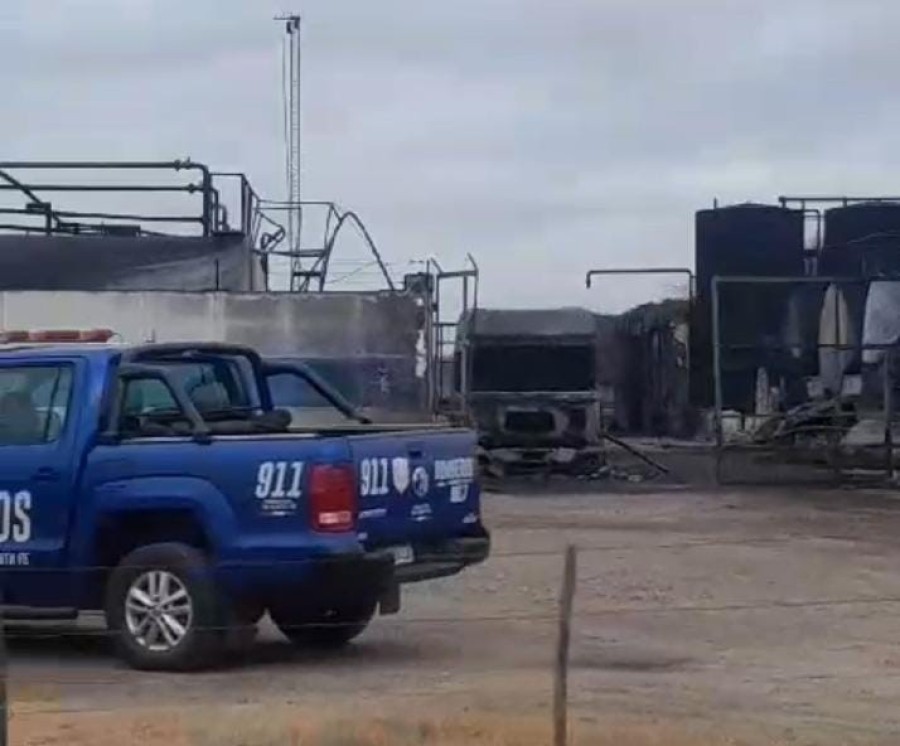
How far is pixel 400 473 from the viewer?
12.5 m

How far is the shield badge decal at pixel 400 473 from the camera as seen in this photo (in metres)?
12.4

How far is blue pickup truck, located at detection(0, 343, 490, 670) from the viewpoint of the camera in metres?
12.0

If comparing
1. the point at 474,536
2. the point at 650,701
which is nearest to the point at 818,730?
the point at 650,701

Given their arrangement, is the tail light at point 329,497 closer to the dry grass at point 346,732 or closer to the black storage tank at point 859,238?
the dry grass at point 346,732

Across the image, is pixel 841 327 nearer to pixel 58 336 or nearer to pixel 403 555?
pixel 58 336

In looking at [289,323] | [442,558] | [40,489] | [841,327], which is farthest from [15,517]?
[841,327]

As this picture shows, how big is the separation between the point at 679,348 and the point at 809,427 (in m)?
6.89

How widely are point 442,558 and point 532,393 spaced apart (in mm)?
17183

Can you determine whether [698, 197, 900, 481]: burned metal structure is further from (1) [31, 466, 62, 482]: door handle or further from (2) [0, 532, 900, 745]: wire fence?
(1) [31, 466, 62, 482]: door handle

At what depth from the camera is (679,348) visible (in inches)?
1427

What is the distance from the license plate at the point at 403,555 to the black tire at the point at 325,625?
70 cm

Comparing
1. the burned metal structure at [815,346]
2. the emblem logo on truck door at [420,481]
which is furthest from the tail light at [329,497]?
the burned metal structure at [815,346]

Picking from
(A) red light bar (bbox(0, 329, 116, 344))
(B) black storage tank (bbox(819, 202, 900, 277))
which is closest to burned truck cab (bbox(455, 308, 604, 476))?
(B) black storage tank (bbox(819, 202, 900, 277))

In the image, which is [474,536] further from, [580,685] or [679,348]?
[679,348]
